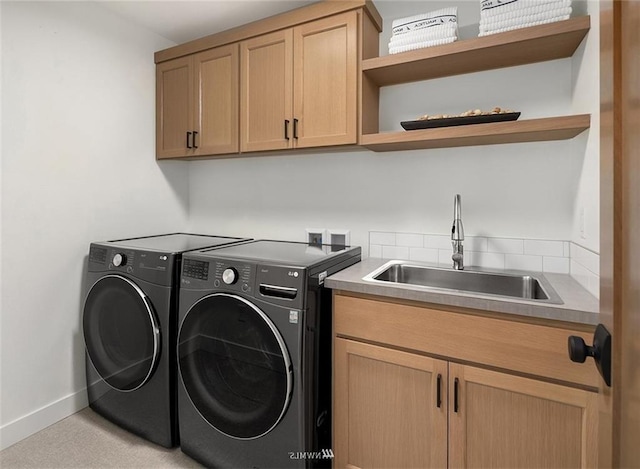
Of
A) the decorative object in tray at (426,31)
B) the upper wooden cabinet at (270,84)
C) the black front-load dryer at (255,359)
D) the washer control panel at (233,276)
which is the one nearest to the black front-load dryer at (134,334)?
the black front-load dryer at (255,359)

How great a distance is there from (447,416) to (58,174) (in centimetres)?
228

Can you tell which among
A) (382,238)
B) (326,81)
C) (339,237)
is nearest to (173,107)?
(326,81)

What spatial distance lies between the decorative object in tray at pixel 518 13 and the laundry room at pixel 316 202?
0.04m

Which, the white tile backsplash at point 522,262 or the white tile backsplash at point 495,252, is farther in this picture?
the white tile backsplash at point 522,262

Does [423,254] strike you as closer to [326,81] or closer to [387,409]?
[387,409]

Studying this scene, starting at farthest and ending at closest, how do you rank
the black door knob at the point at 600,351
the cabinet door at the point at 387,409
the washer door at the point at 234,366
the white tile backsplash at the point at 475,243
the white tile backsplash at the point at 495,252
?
1. the white tile backsplash at the point at 475,243
2. the white tile backsplash at the point at 495,252
3. the washer door at the point at 234,366
4. the cabinet door at the point at 387,409
5. the black door knob at the point at 600,351

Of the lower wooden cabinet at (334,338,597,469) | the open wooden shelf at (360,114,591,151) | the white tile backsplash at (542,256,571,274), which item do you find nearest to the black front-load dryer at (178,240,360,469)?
the lower wooden cabinet at (334,338,597,469)

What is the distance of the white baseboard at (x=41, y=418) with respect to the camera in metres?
1.77

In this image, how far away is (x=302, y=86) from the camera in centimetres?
189

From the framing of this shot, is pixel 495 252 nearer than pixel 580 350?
No

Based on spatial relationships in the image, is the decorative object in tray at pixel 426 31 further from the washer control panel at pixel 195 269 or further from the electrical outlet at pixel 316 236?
the washer control panel at pixel 195 269

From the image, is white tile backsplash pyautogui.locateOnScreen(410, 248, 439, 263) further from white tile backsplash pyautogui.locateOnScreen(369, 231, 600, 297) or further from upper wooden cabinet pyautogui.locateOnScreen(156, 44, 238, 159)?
upper wooden cabinet pyautogui.locateOnScreen(156, 44, 238, 159)

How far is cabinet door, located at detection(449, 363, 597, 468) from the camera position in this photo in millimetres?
1115

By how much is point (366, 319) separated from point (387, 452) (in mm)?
548
